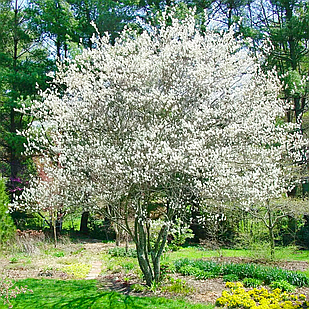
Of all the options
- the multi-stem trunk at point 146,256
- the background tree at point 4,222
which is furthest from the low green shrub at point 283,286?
the background tree at point 4,222

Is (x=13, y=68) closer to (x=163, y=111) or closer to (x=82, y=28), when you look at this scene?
(x=82, y=28)

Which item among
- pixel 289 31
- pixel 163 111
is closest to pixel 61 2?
pixel 289 31

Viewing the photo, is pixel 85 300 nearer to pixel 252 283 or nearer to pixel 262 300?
pixel 262 300

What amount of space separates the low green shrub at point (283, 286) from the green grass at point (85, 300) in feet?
5.47

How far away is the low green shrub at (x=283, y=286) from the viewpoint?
5.85 m

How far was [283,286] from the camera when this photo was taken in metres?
5.95

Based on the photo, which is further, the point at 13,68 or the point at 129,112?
the point at 13,68

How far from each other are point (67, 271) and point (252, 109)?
601 cm

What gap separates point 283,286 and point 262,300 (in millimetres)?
1063

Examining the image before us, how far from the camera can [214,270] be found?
24.2 ft

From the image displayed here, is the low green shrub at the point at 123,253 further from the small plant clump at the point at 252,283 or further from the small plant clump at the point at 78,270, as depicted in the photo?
the small plant clump at the point at 252,283

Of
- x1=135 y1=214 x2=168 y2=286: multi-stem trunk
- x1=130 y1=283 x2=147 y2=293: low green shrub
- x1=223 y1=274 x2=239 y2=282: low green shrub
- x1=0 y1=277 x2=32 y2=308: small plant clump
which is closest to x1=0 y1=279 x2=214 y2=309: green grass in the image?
x1=0 y1=277 x2=32 y2=308: small plant clump

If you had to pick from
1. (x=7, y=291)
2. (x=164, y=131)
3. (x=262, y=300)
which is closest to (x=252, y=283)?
(x=262, y=300)

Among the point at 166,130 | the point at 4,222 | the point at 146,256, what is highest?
the point at 166,130
